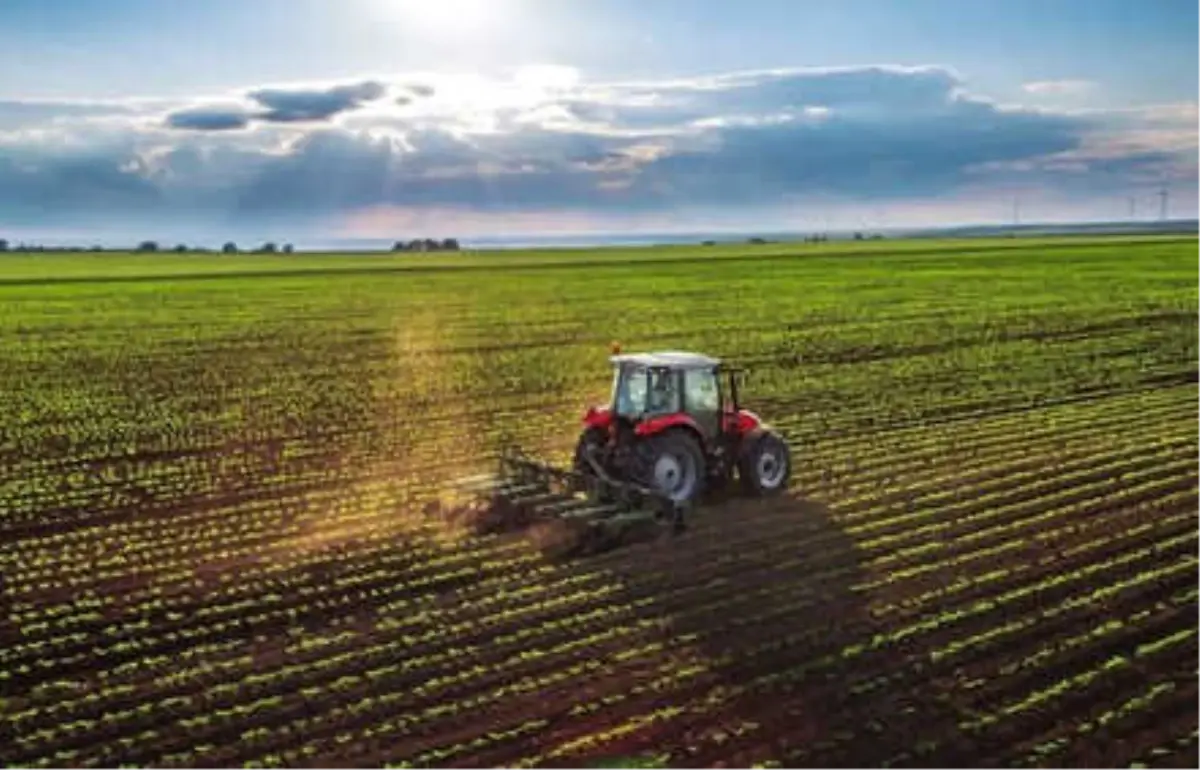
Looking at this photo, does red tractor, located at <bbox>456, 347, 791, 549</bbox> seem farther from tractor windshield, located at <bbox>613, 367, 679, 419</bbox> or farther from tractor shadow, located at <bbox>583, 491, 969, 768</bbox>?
tractor shadow, located at <bbox>583, 491, 969, 768</bbox>

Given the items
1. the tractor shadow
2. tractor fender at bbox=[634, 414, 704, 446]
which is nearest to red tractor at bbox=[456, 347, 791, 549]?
tractor fender at bbox=[634, 414, 704, 446]

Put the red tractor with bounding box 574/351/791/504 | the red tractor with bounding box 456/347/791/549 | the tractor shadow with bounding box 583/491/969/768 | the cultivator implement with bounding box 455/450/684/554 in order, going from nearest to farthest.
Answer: the tractor shadow with bounding box 583/491/969/768 → the cultivator implement with bounding box 455/450/684/554 → the red tractor with bounding box 456/347/791/549 → the red tractor with bounding box 574/351/791/504

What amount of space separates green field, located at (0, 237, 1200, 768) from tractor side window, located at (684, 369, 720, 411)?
1.28 m

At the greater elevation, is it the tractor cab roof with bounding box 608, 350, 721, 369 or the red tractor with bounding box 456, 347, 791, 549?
the tractor cab roof with bounding box 608, 350, 721, 369

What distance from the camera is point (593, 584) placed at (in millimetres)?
13320

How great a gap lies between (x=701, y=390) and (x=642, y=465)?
1.33 m

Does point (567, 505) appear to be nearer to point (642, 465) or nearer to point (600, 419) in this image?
point (642, 465)

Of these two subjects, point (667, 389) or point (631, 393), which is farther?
point (631, 393)

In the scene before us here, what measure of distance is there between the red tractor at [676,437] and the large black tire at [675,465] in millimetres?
11

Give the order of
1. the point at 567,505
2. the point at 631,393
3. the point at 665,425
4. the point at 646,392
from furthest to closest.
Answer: the point at 631,393 → the point at 646,392 → the point at 665,425 → the point at 567,505

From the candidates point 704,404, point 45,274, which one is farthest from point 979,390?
point 45,274

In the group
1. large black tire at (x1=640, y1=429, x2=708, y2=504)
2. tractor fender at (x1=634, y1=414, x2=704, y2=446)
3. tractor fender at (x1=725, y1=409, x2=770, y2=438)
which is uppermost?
tractor fender at (x1=634, y1=414, x2=704, y2=446)

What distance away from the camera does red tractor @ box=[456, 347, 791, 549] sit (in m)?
15.1

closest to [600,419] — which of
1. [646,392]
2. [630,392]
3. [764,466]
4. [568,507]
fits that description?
[630,392]
